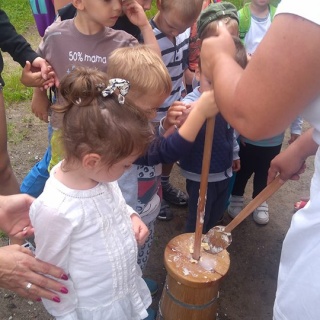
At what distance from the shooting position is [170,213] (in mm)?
2953

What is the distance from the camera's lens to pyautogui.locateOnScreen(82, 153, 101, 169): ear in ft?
4.23

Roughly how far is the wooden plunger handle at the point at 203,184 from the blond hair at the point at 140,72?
27 centimetres

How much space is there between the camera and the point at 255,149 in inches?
108

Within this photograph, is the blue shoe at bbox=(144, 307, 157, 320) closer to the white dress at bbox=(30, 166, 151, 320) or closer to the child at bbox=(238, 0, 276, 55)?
the white dress at bbox=(30, 166, 151, 320)

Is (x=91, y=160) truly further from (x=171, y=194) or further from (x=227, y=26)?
(x=171, y=194)

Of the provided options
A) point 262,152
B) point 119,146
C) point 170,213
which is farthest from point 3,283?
point 262,152

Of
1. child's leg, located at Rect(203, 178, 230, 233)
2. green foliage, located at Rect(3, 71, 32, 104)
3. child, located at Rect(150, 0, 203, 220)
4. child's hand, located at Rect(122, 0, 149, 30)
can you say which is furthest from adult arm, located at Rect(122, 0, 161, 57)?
green foliage, located at Rect(3, 71, 32, 104)

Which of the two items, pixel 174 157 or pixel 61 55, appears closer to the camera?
pixel 174 157

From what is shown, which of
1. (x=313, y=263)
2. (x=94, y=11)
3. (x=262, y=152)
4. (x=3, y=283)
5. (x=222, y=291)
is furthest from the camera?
(x=262, y=152)

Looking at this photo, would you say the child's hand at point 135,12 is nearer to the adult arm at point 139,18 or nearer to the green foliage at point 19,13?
the adult arm at point 139,18

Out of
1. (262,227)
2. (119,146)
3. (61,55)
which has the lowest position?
(262,227)

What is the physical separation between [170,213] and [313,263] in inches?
69.1

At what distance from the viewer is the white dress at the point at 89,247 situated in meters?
1.33

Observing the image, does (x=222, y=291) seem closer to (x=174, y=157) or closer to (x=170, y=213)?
(x=170, y=213)
